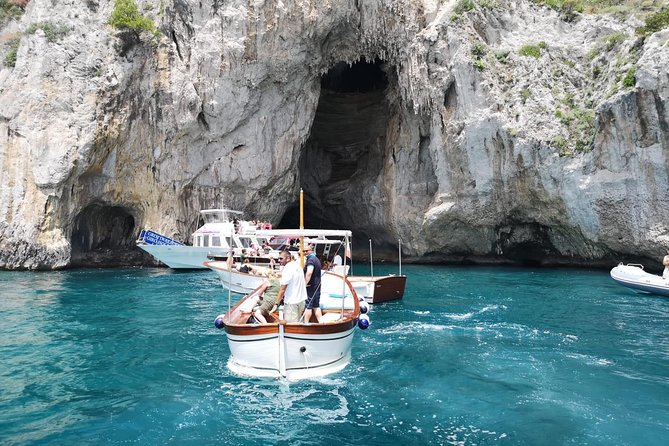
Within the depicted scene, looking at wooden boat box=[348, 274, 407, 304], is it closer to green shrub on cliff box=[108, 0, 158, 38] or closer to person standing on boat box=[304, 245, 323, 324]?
person standing on boat box=[304, 245, 323, 324]

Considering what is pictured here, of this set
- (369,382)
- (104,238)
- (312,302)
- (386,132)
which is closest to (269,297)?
(312,302)

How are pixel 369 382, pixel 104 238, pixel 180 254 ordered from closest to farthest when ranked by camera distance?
pixel 369 382 < pixel 180 254 < pixel 104 238

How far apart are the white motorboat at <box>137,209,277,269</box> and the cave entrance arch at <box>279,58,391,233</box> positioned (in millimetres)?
9384

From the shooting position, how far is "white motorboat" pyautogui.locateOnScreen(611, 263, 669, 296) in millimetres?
17297

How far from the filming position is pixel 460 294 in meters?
18.2

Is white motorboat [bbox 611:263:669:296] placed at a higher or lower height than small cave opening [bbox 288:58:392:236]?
lower

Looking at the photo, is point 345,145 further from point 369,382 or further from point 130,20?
point 369,382

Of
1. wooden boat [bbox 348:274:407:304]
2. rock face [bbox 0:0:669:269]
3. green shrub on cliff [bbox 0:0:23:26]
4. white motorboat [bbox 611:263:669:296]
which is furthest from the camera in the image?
green shrub on cliff [bbox 0:0:23:26]

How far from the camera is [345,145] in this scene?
38.2 m

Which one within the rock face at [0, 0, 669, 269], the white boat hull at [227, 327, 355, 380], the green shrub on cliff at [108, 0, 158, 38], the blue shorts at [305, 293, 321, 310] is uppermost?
the green shrub on cliff at [108, 0, 158, 38]

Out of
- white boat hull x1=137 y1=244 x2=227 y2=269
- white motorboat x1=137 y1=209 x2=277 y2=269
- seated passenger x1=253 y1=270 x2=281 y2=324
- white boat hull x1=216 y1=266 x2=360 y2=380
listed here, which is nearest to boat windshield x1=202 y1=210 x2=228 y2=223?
white motorboat x1=137 y1=209 x2=277 y2=269

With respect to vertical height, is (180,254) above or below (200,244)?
below

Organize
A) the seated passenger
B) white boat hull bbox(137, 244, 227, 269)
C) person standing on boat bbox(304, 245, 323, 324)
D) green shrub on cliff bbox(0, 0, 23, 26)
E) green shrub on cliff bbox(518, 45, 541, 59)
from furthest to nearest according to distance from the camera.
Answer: green shrub on cliff bbox(0, 0, 23, 26)
white boat hull bbox(137, 244, 227, 269)
green shrub on cliff bbox(518, 45, 541, 59)
the seated passenger
person standing on boat bbox(304, 245, 323, 324)

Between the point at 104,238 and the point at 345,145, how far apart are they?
18.9 meters
